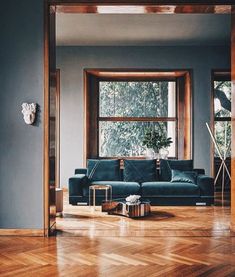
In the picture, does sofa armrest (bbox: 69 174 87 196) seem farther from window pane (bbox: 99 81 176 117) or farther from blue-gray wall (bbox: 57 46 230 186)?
window pane (bbox: 99 81 176 117)

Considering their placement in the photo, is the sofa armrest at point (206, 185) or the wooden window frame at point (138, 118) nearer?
the sofa armrest at point (206, 185)

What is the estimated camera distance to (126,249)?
161 inches

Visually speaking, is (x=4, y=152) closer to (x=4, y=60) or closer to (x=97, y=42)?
(x=4, y=60)

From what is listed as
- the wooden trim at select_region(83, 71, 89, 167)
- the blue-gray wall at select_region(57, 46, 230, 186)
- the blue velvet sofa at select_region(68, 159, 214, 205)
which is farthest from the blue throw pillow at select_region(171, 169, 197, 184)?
the wooden trim at select_region(83, 71, 89, 167)

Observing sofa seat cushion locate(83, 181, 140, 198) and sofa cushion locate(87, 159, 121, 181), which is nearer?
sofa seat cushion locate(83, 181, 140, 198)

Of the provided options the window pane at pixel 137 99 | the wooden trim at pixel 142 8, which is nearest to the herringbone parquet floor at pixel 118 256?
the wooden trim at pixel 142 8

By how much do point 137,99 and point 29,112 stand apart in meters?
5.04

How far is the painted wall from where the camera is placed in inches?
185

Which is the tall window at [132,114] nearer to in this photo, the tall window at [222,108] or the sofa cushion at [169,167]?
the tall window at [222,108]

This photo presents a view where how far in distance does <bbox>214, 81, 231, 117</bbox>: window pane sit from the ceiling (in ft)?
3.81

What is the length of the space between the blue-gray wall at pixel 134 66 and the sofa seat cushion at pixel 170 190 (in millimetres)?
1922

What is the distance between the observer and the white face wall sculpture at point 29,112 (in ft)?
15.3

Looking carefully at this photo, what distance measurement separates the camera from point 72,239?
4.52 metres

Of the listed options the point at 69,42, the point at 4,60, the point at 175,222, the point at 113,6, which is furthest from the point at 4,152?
the point at 69,42
